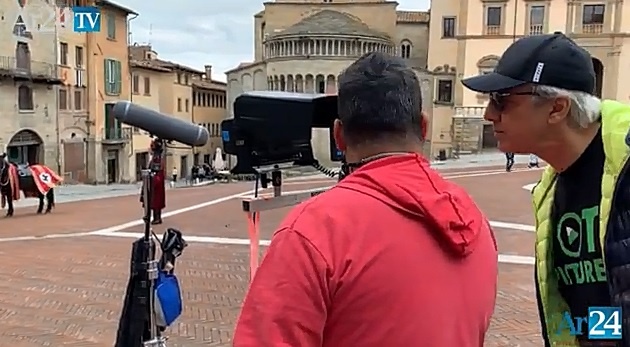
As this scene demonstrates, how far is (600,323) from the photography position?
2.01 m

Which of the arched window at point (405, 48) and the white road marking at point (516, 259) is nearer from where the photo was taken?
the white road marking at point (516, 259)

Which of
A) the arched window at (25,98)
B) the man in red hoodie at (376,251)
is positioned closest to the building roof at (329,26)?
the arched window at (25,98)

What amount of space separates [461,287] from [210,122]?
5153 cm

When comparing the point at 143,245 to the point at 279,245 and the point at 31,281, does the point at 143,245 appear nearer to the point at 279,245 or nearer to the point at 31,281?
the point at 279,245

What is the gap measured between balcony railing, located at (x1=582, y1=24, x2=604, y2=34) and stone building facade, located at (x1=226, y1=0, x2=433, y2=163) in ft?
31.5

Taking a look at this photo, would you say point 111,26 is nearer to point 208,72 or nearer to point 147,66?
point 147,66

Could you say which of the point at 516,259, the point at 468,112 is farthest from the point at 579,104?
the point at 468,112

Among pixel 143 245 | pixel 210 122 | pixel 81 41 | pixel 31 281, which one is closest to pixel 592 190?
pixel 143 245

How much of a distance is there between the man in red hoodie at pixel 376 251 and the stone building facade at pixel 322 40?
130ft

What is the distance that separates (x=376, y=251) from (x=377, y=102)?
35 cm

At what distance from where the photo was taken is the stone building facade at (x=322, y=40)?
45.1 m

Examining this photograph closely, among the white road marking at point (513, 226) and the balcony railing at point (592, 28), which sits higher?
the balcony railing at point (592, 28)

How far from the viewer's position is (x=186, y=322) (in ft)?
20.9

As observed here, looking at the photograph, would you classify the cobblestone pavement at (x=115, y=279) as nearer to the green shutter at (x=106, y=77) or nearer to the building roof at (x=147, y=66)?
the green shutter at (x=106, y=77)
